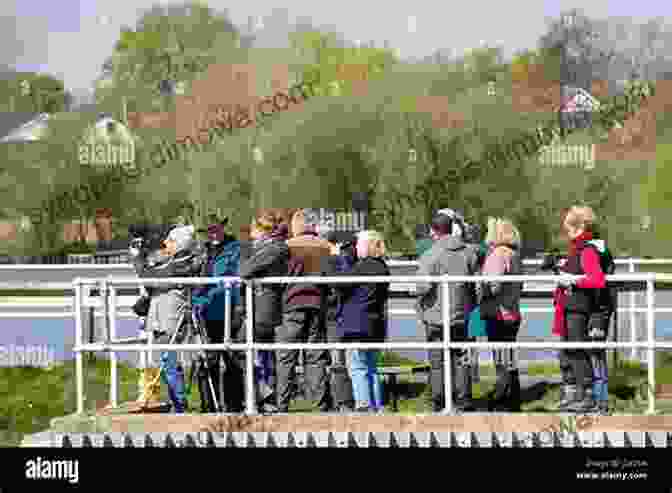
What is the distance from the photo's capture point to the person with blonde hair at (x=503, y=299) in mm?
10789

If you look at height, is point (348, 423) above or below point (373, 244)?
below

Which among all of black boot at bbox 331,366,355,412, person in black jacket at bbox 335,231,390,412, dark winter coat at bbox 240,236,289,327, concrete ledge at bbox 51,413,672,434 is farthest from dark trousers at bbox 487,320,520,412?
concrete ledge at bbox 51,413,672,434

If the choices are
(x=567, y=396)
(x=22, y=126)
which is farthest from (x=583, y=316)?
(x=22, y=126)

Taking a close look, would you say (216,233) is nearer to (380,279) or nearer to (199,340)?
(199,340)

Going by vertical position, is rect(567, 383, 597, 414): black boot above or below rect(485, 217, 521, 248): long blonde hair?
below

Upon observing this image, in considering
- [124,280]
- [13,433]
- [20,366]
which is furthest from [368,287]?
[20,366]

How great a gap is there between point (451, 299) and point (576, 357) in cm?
87

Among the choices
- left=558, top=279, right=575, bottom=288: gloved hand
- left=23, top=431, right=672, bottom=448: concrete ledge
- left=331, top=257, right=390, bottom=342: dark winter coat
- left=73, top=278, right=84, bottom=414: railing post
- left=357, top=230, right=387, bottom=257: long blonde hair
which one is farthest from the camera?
left=357, top=230, right=387, bottom=257: long blonde hair

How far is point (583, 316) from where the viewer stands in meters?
10.3

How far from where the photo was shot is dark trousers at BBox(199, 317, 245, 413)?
1089 cm

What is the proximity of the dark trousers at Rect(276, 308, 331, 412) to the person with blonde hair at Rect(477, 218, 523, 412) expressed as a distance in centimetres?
104

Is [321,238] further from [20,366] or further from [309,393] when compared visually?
[20,366]

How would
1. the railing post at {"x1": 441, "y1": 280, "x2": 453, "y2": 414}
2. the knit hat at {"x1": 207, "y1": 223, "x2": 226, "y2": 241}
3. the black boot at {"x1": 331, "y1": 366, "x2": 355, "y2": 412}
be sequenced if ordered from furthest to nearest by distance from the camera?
the knit hat at {"x1": 207, "y1": 223, "x2": 226, "y2": 241} < the black boot at {"x1": 331, "y1": 366, "x2": 355, "y2": 412} < the railing post at {"x1": 441, "y1": 280, "x2": 453, "y2": 414}

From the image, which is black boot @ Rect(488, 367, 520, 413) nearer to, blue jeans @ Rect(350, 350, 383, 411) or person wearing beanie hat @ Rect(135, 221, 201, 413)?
blue jeans @ Rect(350, 350, 383, 411)
